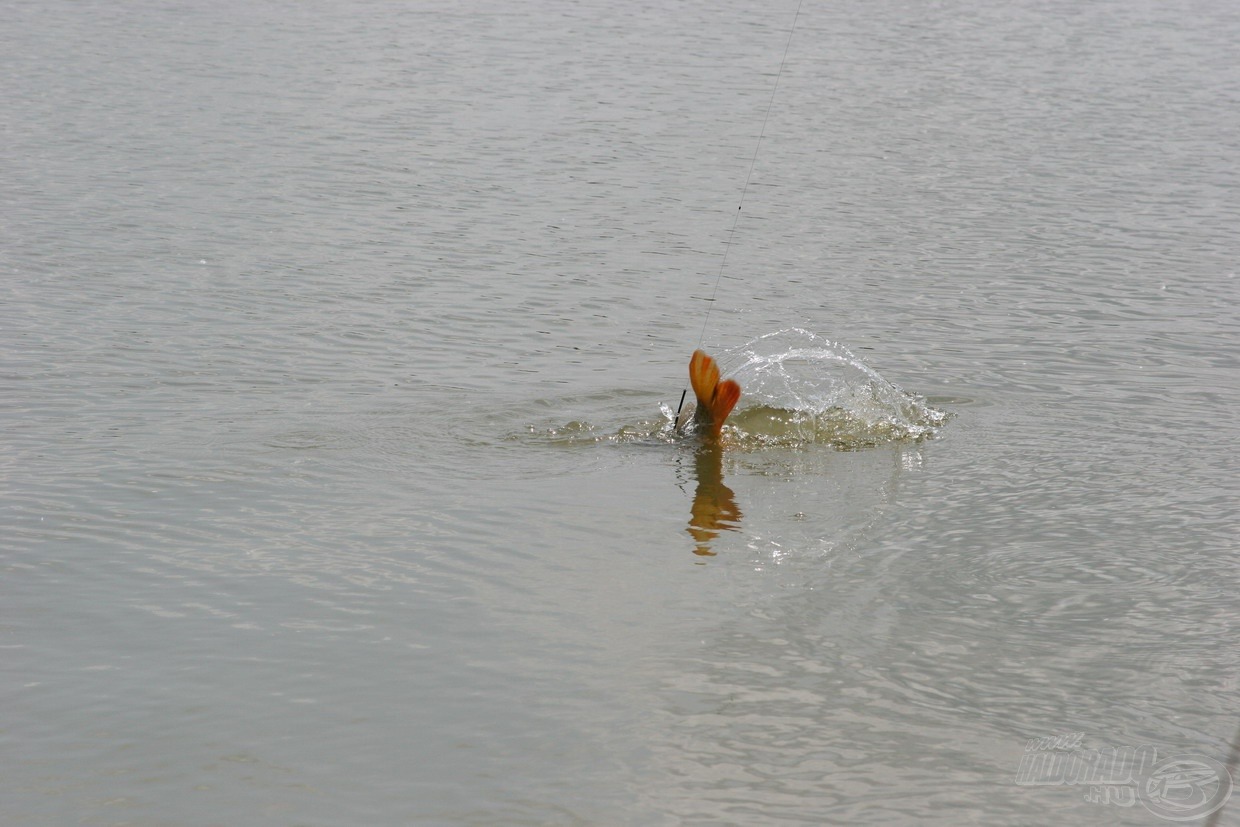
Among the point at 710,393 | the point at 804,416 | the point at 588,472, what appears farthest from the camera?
the point at 804,416

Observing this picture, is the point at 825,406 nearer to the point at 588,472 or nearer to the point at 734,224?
the point at 588,472

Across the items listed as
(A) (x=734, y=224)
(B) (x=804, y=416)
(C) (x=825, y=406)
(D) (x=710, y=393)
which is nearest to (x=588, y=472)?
(D) (x=710, y=393)

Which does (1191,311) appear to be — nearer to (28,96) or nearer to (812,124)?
(812,124)

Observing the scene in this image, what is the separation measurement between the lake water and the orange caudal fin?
0.18m

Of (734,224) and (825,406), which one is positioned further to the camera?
(734,224)

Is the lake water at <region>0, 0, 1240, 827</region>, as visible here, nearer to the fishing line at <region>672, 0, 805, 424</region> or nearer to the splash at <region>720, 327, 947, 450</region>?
the fishing line at <region>672, 0, 805, 424</region>

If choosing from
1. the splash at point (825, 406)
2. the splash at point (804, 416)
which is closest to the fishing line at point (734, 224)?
the splash at point (804, 416)

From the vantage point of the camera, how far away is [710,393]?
8070mm

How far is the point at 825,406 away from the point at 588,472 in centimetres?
177

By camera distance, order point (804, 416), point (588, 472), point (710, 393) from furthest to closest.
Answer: point (804, 416), point (710, 393), point (588, 472)

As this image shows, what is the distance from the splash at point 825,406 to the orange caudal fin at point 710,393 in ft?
0.88

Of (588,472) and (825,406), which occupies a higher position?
(825,406)

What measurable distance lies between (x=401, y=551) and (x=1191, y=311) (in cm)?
699

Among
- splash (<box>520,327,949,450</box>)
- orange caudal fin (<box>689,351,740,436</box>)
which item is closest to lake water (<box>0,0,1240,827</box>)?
splash (<box>520,327,949,450</box>)
